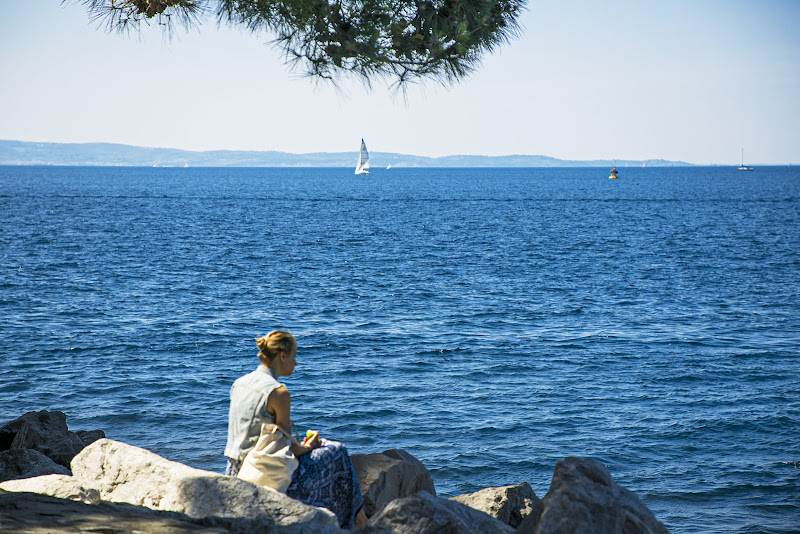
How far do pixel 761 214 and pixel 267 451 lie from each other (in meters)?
83.1

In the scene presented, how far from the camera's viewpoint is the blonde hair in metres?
5.69

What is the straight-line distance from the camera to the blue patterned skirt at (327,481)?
18.9 feet

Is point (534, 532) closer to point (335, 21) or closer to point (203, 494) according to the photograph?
point (203, 494)

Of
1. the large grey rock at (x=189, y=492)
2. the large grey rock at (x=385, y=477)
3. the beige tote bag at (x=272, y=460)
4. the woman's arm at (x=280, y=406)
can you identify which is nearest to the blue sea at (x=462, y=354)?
the large grey rock at (x=385, y=477)

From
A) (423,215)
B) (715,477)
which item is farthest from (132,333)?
(423,215)

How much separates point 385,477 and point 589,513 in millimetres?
3007

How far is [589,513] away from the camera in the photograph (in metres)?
5.09

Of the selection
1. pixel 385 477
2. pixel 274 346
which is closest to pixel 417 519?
pixel 274 346

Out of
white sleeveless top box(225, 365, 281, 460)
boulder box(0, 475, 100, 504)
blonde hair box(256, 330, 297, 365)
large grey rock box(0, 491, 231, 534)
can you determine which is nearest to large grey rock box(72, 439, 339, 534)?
large grey rock box(0, 491, 231, 534)

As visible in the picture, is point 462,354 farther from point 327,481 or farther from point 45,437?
point 327,481

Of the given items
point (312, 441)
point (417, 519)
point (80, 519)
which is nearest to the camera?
point (80, 519)

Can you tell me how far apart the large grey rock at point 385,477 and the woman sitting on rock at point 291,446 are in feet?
4.98

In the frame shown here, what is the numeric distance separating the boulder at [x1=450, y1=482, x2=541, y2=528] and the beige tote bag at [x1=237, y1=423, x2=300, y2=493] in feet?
9.96

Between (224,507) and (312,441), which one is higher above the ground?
(312,441)
